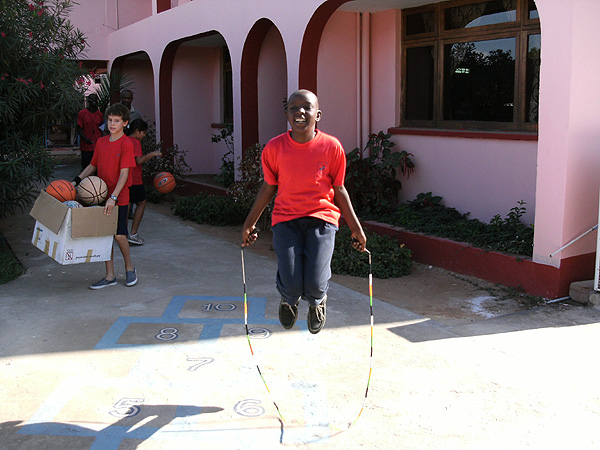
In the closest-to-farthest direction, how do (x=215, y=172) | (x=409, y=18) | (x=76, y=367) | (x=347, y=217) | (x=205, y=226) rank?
1. (x=347, y=217)
2. (x=76, y=367)
3. (x=409, y=18)
4. (x=205, y=226)
5. (x=215, y=172)

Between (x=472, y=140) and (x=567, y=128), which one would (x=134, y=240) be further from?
(x=567, y=128)

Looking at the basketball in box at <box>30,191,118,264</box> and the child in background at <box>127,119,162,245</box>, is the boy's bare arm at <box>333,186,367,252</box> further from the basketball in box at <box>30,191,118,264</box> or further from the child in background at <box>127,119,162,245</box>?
the child in background at <box>127,119,162,245</box>

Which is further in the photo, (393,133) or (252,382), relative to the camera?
(393,133)

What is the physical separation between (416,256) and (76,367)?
14.5 ft

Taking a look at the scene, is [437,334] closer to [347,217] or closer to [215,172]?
[347,217]

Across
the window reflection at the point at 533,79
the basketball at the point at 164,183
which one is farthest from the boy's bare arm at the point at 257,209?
the window reflection at the point at 533,79

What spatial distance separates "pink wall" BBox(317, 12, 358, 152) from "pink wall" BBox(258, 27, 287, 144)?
8.30 ft

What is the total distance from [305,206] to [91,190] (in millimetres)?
2767

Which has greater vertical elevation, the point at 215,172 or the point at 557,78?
the point at 557,78

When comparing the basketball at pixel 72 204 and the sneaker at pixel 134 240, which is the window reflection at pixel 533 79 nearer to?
the sneaker at pixel 134 240

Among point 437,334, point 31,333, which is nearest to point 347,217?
point 437,334

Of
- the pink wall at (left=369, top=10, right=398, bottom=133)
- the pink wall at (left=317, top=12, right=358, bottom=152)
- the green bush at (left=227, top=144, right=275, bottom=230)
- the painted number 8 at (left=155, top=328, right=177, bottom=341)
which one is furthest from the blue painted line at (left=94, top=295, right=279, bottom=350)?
the pink wall at (left=369, top=10, right=398, bottom=133)

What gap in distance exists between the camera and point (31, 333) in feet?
16.3

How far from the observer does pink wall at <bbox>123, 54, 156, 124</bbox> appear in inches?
677
